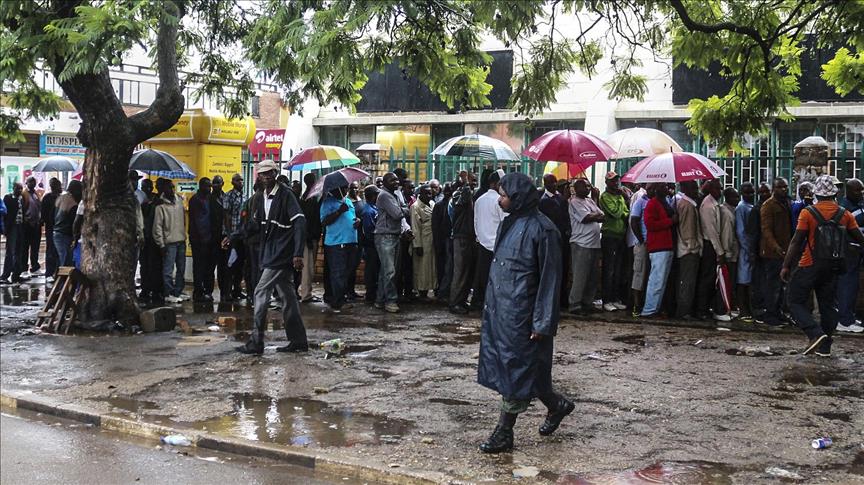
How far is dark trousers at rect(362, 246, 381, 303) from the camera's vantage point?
15.1 meters

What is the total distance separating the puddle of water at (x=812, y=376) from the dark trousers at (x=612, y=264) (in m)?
4.64

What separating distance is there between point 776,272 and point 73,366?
8766 mm

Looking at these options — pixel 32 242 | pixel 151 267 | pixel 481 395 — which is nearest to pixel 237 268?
pixel 151 267

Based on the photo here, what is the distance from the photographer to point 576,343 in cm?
1165

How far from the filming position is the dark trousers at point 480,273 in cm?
1382

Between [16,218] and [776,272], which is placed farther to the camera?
[16,218]

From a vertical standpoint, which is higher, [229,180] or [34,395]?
[229,180]

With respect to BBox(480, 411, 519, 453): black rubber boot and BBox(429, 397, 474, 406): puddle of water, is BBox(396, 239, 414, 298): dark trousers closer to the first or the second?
BBox(429, 397, 474, 406): puddle of water

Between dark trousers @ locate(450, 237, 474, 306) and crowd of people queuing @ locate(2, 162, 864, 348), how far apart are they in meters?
0.02

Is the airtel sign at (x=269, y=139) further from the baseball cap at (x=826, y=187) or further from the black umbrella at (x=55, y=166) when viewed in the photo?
the baseball cap at (x=826, y=187)

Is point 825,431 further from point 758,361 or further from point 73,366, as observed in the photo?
point 73,366

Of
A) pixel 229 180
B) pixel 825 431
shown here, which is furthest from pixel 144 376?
pixel 229 180

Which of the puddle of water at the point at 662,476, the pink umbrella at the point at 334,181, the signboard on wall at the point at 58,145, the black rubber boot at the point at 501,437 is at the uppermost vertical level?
the signboard on wall at the point at 58,145

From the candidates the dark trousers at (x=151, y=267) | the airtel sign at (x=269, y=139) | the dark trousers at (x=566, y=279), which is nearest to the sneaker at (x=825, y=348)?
the dark trousers at (x=566, y=279)
